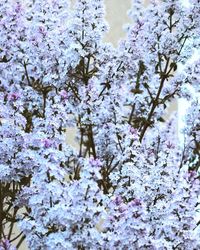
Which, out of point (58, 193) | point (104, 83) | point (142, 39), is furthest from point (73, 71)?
point (58, 193)

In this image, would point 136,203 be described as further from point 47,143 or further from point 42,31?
point 42,31

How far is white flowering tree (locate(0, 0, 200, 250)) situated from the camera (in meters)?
1.19

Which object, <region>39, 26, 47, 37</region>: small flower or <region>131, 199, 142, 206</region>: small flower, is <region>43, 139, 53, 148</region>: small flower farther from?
<region>39, 26, 47, 37</region>: small flower

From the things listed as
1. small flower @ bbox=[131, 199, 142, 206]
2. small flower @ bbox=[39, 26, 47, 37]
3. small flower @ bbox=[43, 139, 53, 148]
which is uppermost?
small flower @ bbox=[39, 26, 47, 37]

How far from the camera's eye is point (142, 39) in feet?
5.46

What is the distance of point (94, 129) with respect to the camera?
5.41 ft

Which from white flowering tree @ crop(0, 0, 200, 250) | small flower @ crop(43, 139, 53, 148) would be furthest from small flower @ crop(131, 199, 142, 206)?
small flower @ crop(43, 139, 53, 148)

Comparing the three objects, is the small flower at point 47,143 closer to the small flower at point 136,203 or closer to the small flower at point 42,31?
the small flower at point 136,203

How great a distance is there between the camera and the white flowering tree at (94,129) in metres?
1.19

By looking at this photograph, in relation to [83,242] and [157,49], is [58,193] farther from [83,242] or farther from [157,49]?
[157,49]

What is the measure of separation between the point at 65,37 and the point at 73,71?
0.08 meters

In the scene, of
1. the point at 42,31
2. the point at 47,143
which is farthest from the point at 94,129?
the point at 47,143

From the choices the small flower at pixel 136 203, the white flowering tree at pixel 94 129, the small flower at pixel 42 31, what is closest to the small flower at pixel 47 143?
the white flowering tree at pixel 94 129

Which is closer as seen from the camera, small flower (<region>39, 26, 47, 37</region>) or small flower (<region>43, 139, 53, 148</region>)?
small flower (<region>43, 139, 53, 148</region>)
